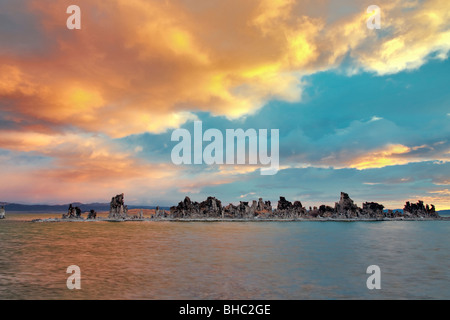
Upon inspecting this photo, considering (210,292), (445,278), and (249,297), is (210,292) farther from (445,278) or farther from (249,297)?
(445,278)

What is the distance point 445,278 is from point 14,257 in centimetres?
5822

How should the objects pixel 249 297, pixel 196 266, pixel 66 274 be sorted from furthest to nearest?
pixel 196 266, pixel 66 274, pixel 249 297

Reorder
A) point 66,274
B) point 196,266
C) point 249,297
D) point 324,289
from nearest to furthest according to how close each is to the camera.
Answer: point 249,297, point 324,289, point 66,274, point 196,266

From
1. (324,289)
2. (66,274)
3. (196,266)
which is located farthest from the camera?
(196,266)

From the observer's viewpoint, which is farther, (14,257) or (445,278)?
(14,257)

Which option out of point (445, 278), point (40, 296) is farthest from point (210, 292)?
point (445, 278)

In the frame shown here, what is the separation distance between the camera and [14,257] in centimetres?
4409

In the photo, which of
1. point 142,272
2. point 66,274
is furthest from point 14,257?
point 142,272

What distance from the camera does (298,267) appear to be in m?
37.8
